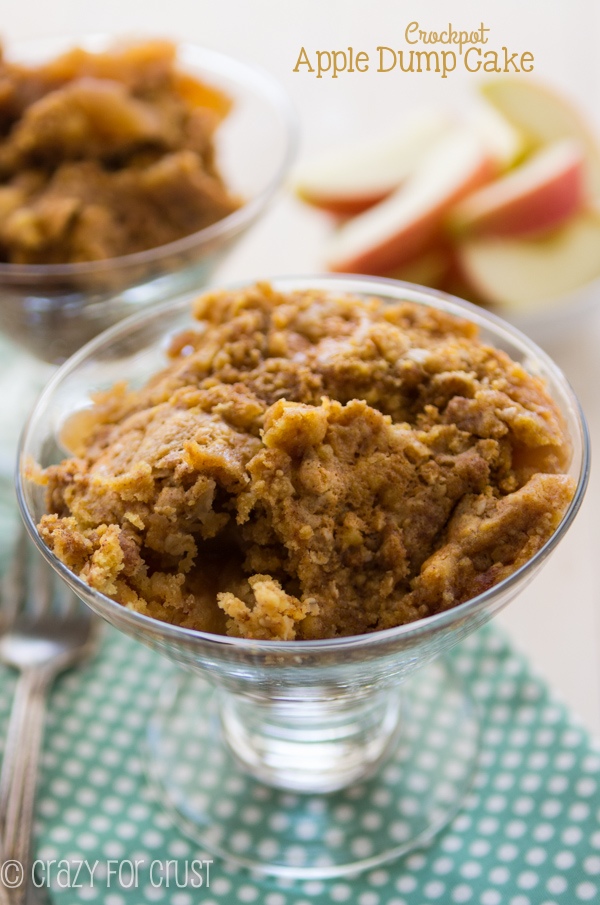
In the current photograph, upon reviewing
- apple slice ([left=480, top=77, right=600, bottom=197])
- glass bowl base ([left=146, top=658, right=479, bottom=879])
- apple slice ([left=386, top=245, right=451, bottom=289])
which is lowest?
glass bowl base ([left=146, top=658, right=479, bottom=879])

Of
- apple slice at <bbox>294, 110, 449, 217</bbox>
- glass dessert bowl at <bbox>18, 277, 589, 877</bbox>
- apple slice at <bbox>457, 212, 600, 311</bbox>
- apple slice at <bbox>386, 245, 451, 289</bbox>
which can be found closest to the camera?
glass dessert bowl at <bbox>18, 277, 589, 877</bbox>

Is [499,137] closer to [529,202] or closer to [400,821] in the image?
[529,202]

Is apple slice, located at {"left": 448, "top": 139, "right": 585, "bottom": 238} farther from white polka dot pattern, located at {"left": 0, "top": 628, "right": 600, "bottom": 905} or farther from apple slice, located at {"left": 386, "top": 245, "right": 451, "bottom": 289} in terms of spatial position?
white polka dot pattern, located at {"left": 0, "top": 628, "right": 600, "bottom": 905}

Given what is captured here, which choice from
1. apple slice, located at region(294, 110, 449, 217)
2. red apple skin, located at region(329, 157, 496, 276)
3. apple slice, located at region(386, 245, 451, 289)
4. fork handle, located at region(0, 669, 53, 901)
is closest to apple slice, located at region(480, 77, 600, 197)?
apple slice, located at region(294, 110, 449, 217)

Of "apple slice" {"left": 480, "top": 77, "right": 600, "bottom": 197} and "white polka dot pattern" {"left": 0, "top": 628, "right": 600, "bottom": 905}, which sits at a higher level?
"apple slice" {"left": 480, "top": 77, "right": 600, "bottom": 197}

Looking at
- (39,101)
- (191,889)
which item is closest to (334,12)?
(39,101)

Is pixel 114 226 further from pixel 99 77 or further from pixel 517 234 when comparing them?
pixel 517 234
